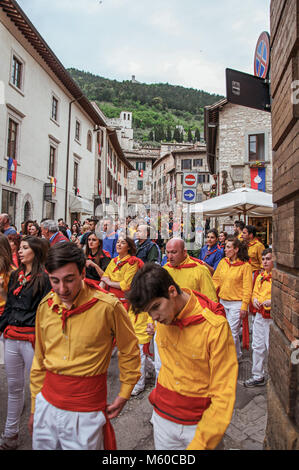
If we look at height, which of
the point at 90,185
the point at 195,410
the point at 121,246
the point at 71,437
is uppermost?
the point at 90,185

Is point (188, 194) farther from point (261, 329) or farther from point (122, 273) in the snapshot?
point (261, 329)

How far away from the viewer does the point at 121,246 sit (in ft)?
15.7

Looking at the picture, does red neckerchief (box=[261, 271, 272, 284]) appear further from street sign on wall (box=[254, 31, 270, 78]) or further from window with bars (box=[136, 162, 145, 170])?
window with bars (box=[136, 162, 145, 170])

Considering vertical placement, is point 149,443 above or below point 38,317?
below

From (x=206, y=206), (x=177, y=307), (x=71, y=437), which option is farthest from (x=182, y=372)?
(x=206, y=206)

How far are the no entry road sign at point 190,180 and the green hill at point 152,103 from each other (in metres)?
103

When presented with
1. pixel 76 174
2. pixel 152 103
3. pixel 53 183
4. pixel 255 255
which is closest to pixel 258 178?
pixel 53 183

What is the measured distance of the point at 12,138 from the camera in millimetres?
15758

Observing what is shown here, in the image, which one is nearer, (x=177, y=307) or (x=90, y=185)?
(x=177, y=307)

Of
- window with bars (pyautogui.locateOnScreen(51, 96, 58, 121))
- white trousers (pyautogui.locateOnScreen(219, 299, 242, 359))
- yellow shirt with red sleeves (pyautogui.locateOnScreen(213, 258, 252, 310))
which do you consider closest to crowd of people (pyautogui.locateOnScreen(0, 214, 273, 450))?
yellow shirt with red sleeves (pyautogui.locateOnScreen(213, 258, 252, 310))

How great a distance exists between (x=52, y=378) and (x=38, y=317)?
1.41ft

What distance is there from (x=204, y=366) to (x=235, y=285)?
3.30 m

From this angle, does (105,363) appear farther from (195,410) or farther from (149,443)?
(149,443)

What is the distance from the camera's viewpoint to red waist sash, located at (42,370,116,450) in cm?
198
